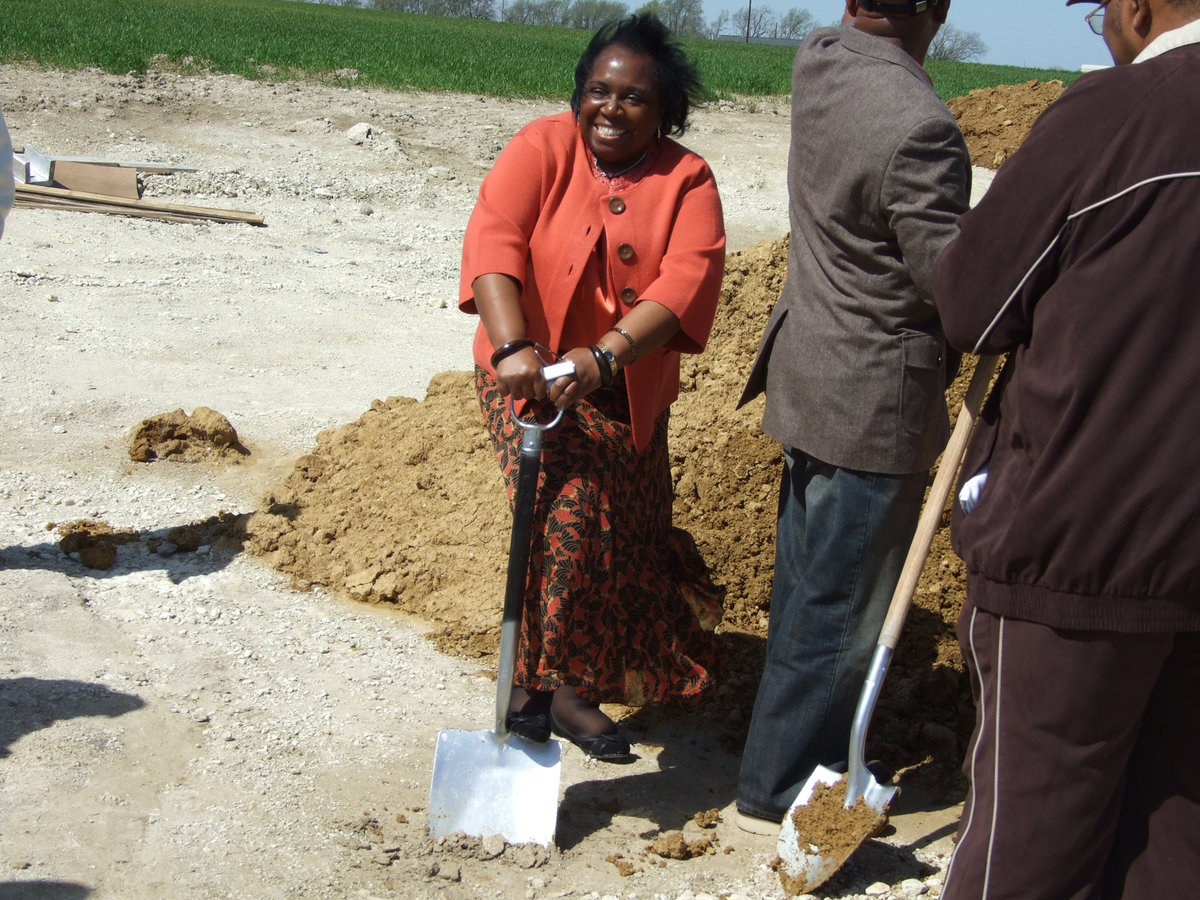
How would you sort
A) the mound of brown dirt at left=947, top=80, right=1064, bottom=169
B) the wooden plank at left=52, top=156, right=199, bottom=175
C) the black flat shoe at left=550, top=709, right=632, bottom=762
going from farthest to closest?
the wooden plank at left=52, top=156, right=199, bottom=175 → the mound of brown dirt at left=947, top=80, right=1064, bottom=169 → the black flat shoe at left=550, top=709, right=632, bottom=762

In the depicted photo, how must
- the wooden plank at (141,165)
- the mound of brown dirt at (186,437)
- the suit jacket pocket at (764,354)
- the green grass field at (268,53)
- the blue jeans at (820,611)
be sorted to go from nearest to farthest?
the blue jeans at (820,611) → the suit jacket pocket at (764,354) → the mound of brown dirt at (186,437) → the wooden plank at (141,165) → the green grass field at (268,53)

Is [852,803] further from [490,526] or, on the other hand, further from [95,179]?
[95,179]

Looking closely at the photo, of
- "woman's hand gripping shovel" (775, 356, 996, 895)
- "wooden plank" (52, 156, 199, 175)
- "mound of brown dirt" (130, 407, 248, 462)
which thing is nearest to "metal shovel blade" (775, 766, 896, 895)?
Answer: "woman's hand gripping shovel" (775, 356, 996, 895)

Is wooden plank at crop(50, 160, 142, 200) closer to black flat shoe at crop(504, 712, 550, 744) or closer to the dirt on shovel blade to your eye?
black flat shoe at crop(504, 712, 550, 744)

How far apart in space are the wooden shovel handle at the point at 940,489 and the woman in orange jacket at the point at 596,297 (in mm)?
687

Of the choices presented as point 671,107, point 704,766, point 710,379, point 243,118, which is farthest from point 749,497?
point 243,118

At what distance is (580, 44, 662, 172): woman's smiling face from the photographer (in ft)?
9.27

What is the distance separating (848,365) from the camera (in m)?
2.58

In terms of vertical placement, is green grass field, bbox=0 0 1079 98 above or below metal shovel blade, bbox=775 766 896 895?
above

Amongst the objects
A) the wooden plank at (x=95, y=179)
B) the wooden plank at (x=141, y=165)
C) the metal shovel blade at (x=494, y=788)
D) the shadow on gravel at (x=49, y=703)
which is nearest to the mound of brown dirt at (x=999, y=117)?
the wooden plank at (x=95, y=179)

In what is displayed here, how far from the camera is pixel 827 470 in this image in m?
2.71

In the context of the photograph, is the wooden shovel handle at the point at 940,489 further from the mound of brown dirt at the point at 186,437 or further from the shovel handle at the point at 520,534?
the mound of brown dirt at the point at 186,437

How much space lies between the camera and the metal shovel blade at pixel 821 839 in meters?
2.70

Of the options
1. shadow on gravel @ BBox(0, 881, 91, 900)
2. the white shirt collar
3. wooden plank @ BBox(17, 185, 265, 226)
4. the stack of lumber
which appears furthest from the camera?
the stack of lumber
